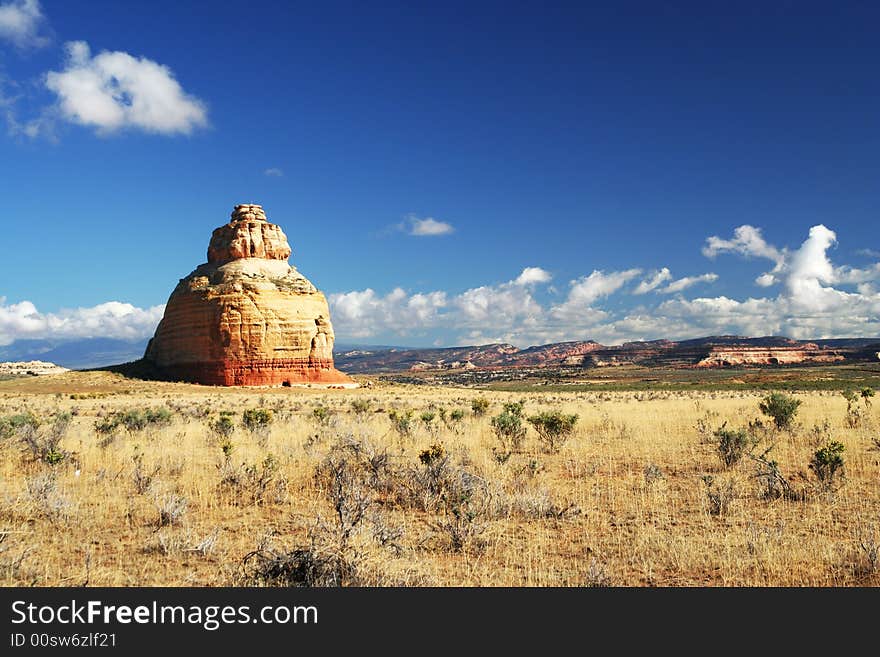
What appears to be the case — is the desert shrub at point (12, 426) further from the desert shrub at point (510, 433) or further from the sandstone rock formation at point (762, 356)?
the sandstone rock formation at point (762, 356)

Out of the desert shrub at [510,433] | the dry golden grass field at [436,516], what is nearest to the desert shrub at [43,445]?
the dry golden grass field at [436,516]

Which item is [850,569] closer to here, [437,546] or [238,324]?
[437,546]

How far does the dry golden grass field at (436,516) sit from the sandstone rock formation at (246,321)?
4527cm

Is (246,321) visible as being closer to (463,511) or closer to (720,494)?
(463,511)

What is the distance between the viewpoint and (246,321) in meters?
58.0

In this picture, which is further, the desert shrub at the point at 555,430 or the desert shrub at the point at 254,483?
the desert shrub at the point at 555,430

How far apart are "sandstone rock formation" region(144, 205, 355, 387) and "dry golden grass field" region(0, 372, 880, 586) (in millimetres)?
45265

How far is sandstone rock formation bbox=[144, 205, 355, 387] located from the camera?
58.2 meters

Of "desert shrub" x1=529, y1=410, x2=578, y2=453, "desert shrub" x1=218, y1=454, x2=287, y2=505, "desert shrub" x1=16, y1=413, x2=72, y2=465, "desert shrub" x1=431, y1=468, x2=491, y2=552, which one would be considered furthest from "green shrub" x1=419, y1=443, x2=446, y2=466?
"desert shrub" x1=16, y1=413, x2=72, y2=465

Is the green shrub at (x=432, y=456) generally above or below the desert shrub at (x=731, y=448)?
above

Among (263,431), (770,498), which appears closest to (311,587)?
(770,498)

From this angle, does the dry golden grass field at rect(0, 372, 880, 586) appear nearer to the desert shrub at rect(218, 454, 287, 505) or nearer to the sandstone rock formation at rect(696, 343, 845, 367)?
the desert shrub at rect(218, 454, 287, 505)

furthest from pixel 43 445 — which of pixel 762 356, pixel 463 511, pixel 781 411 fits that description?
pixel 762 356

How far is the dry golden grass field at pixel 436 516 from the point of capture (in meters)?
5.62
